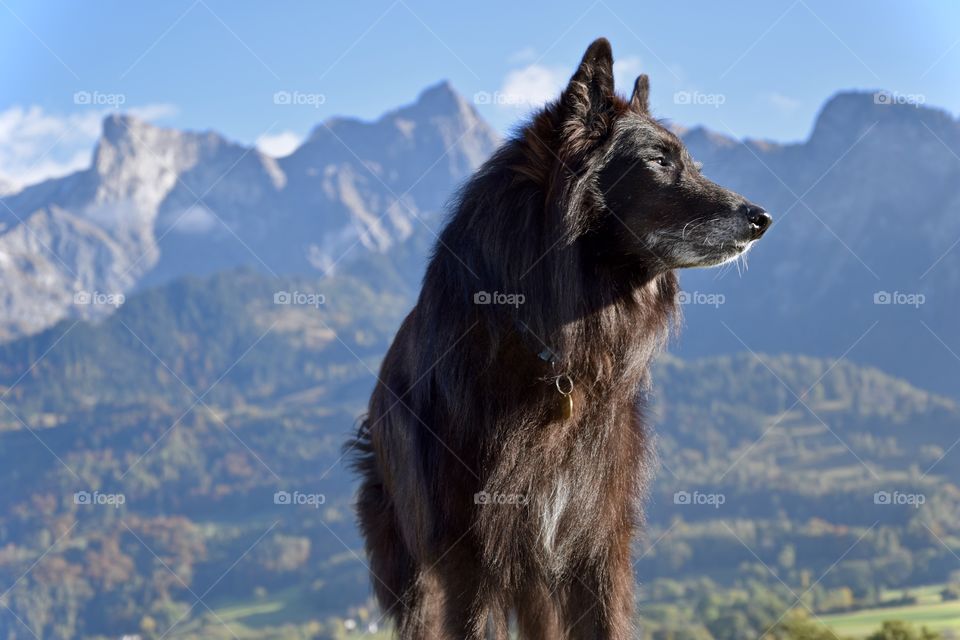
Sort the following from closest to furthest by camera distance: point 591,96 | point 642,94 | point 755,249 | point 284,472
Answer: point 591,96 < point 642,94 < point 755,249 < point 284,472

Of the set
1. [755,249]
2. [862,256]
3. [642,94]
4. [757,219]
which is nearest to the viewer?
[757,219]

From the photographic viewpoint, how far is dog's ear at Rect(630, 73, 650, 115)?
17.7 ft

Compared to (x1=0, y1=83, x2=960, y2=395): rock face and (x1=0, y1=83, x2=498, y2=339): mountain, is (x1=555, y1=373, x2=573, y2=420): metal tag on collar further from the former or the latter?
(x1=0, y1=83, x2=498, y2=339): mountain

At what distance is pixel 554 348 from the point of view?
480cm

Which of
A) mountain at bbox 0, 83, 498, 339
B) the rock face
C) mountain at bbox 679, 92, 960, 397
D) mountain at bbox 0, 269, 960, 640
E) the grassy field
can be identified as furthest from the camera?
mountain at bbox 0, 83, 498, 339

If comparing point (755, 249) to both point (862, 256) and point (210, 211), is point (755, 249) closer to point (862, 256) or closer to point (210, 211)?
point (862, 256)

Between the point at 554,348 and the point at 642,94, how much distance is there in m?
1.83

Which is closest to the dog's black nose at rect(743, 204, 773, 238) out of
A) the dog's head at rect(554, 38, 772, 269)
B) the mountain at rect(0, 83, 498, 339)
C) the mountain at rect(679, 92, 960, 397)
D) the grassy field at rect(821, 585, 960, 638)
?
the dog's head at rect(554, 38, 772, 269)

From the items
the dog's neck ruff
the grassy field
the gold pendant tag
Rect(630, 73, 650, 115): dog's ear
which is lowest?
the grassy field

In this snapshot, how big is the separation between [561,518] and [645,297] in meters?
1.31

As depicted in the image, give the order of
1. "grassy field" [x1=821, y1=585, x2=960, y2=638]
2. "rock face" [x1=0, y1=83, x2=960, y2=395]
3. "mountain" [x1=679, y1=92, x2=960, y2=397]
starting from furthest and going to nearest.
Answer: "rock face" [x1=0, y1=83, x2=960, y2=395] → "mountain" [x1=679, y1=92, x2=960, y2=397] → "grassy field" [x1=821, y1=585, x2=960, y2=638]

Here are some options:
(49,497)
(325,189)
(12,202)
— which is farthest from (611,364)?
(325,189)

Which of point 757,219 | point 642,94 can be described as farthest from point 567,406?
point 642,94

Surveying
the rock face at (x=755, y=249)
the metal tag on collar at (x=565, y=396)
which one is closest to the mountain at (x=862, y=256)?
the rock face at (x=755, y=249)
